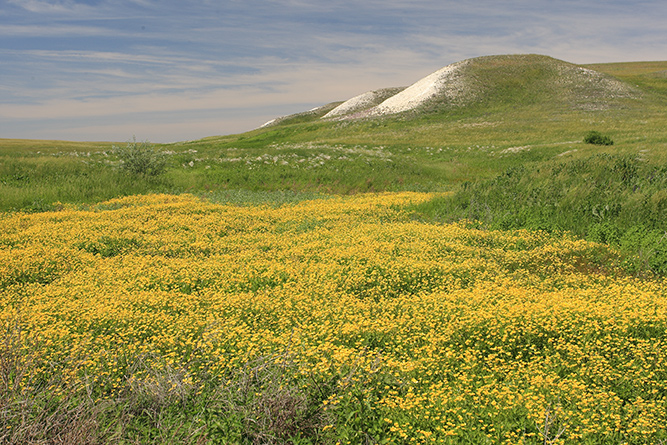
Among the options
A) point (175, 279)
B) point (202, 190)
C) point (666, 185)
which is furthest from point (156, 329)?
point (202, 190)

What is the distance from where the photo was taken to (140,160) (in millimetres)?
25250

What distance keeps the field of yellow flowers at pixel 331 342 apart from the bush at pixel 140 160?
1333 centimetres

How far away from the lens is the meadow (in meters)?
4.41

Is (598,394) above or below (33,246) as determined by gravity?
below

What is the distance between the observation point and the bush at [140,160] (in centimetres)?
2522

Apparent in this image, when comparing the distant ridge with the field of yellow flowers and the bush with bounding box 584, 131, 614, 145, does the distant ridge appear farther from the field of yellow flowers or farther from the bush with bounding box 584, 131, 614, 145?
the field of yellow flowers

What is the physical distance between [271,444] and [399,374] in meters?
1.83

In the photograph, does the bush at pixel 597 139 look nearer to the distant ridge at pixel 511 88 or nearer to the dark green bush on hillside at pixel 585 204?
the dark green bush on hillside at pixel 585 204

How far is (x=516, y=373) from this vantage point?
17.2 ft

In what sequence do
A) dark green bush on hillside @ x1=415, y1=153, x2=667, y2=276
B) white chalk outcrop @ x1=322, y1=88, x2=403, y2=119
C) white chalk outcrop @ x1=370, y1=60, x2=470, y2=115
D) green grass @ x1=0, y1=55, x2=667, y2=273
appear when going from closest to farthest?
dark green bush on hillside @ x1=415, y1=153, x2=667, y2=276 < green grass @ x1=0, y1=55, x2=667, y2=273 < white chalk outcrop @ x1=370, y1=60, x2=470, y2=115 < white chalk outcrop @ x1=322, y1=88, x2=403, y2=119

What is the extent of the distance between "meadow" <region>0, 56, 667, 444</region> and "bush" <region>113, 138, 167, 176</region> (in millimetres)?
4480

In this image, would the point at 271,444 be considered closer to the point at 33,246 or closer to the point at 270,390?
the point at 270,390

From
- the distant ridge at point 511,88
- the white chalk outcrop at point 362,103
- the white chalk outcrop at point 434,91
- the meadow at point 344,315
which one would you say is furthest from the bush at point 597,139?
the white chalk outcrop at point 362,103

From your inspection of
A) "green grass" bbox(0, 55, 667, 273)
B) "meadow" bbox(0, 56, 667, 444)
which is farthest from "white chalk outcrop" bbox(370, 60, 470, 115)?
"meadow" bbox(0, 56, 667, 444)
